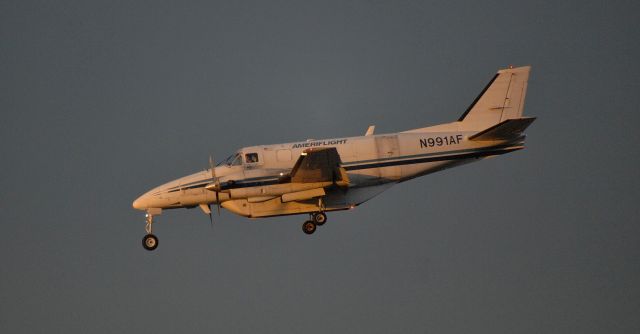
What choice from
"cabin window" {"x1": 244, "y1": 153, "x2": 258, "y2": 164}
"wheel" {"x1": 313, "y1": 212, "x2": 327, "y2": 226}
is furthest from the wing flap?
"cabin window" {"x1": 244, "y1": 153, "x2": 258, "y2": 164}

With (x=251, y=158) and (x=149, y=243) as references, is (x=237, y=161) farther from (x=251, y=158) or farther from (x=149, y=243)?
(x=149, y=243)

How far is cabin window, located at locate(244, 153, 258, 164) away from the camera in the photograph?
34844 millimetres

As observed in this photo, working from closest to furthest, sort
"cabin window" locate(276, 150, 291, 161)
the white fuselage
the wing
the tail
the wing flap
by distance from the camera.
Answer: the wing
the wing flap
the white fuselage
"cabin window" locate(276, 150, 291, 161)
the tail

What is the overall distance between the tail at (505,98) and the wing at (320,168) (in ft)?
19.7

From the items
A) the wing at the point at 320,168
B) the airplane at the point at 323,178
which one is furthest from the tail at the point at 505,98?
the wing at the point at 320,168

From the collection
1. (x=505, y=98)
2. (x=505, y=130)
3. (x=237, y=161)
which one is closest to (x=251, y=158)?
(x=237, y=161)

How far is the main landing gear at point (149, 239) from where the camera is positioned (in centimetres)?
3494

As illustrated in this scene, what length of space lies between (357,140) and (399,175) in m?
2.03

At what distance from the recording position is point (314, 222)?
34.6 m

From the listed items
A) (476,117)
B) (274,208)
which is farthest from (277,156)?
(476,117)

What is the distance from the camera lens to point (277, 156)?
35188 millimetres

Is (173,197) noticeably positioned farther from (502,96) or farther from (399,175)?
(502,96)

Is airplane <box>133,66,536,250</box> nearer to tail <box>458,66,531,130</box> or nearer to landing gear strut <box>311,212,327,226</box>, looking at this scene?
landing gear strut <box>311,212,327,226</box>

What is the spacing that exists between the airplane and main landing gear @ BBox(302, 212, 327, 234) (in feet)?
0.12
